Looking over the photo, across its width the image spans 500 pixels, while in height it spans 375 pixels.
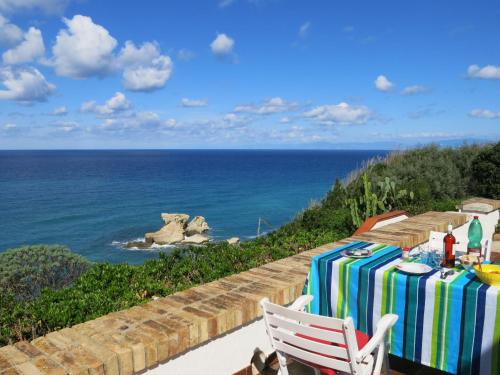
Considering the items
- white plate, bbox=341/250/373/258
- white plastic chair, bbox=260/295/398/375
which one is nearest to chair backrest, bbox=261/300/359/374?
white plastic chair, bbox=260/295/398/375

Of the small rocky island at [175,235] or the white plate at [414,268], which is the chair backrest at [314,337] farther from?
the small rocky island at [175,235]

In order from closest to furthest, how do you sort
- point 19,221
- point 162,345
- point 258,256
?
point 162,345 < point 258,256 < point 19,221

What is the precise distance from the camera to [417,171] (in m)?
10.6

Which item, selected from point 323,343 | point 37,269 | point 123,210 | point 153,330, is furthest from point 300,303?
point 123,210

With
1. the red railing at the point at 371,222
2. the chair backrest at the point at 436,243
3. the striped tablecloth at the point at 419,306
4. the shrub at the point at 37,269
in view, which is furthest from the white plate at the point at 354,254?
the shrub at the point at 37,269

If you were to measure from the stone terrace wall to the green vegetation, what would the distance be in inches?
20.4

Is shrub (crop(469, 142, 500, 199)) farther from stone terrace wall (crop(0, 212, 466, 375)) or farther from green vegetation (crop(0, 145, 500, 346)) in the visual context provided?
stone terrace wall (crop(0, 212, 466, 375))

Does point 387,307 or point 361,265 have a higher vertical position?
point 361,265

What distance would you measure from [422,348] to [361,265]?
0.67 metres

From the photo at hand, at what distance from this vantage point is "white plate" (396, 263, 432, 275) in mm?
2687

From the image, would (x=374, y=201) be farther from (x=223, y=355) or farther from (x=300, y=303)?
(x=223, y=355)

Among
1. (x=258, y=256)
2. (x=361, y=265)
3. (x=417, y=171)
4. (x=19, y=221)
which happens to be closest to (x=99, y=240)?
(x=19, y=221)

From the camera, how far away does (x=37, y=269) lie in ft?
23.1

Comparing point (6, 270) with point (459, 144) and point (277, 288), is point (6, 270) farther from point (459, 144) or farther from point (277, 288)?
point (459, 144)
